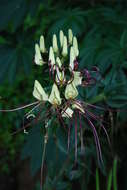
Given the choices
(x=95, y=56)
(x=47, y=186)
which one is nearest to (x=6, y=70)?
(x=95, y=56)

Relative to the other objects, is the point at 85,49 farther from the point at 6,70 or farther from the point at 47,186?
the point at 47,186

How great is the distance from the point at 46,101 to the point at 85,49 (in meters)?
0.49

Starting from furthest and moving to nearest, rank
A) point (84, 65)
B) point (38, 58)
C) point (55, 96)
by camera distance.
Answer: point (84, 65), point (38, 58), point (55, 96)

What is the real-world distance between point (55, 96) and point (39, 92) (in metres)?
0.05

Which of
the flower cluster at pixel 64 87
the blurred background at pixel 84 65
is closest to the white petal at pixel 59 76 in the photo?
the flower cluster at pixel 64 87

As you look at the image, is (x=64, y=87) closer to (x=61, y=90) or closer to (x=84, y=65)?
(x=61, y=90)

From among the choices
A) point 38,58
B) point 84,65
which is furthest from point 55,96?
point 84,65

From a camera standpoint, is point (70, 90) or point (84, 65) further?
point (84, 65)

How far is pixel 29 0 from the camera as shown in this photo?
161 centimetres

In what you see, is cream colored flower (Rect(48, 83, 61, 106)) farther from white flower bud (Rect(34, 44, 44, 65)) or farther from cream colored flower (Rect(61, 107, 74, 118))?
white flower bud (Rect(34, 44, 44, 65))

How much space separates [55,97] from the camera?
1009 mm

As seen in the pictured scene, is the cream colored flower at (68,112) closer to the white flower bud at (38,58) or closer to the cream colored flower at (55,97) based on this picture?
the cream colored flower at (55,97)

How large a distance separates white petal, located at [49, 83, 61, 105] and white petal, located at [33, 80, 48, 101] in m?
0.02

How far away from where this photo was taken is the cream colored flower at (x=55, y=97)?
100 centimetres
